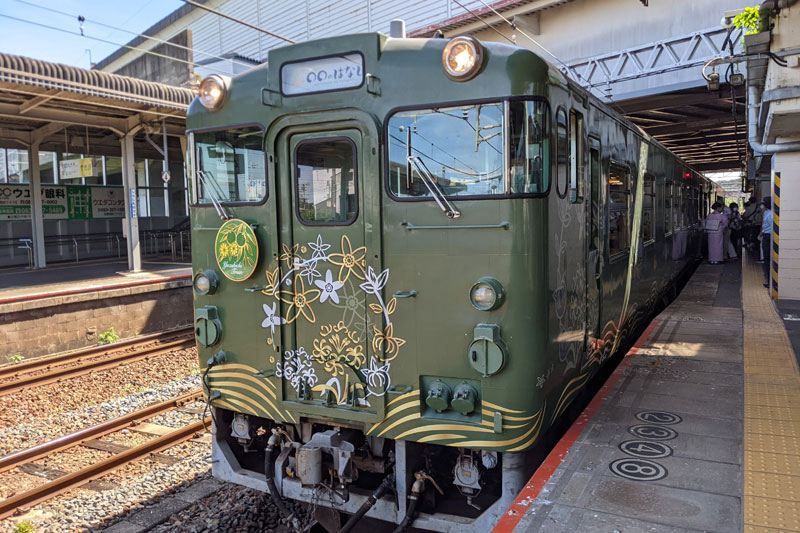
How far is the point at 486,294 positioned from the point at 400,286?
574 mm

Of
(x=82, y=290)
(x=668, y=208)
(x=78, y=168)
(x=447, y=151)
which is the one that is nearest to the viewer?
(x=447, y=151)

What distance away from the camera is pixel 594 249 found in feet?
16.8

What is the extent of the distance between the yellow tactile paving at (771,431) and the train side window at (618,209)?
178 centimetres

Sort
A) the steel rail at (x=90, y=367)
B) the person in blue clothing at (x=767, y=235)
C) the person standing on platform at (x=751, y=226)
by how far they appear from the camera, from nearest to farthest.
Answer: the steel rail at (x=90, y=367) < the person in blue clothing at (x=767, y=235) < the person standing on platform at (x=751, y=226)

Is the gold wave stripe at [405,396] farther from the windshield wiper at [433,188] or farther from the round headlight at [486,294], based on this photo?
the windshield wiper at [433,188]

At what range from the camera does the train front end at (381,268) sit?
12.1 ft

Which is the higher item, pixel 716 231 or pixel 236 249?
pixel 236 249

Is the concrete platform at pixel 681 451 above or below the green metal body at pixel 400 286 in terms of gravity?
below

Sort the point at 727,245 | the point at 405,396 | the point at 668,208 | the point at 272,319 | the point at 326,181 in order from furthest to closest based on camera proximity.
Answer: the point at 727,245
the point at 668,208
the point at 272,319
the point at 326,181
the point at 405,396

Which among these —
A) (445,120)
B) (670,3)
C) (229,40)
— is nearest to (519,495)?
(445,120)

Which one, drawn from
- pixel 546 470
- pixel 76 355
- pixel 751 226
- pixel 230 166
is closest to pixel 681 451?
pixel 546 470

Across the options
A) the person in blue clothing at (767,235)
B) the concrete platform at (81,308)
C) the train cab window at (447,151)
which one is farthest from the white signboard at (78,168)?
the person in blue clothing at (767,235)

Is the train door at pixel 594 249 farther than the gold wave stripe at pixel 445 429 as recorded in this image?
Yes

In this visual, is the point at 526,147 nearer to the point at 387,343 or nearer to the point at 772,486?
the point at 387,343
